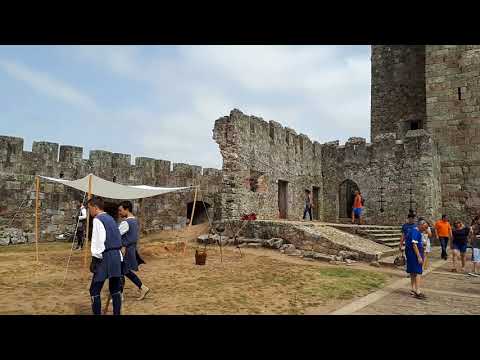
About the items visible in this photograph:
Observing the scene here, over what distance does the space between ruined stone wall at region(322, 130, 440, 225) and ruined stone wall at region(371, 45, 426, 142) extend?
10.6 feet

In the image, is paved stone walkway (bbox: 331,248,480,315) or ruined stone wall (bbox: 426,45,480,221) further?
ruined stone wall (bbox: 426,45,480,221)

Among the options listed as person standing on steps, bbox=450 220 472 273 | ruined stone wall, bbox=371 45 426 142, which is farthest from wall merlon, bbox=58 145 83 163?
ruined stone wall, bbox=371 45 426 142

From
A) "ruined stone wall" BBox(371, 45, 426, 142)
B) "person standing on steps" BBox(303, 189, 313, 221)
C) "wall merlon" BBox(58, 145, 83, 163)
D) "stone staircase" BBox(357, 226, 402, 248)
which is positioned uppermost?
"ruined stone wall" BBox(371, 45, 426, 142)

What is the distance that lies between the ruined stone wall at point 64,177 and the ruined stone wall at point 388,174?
8.48 m

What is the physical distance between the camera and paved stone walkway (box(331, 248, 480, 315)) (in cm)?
511

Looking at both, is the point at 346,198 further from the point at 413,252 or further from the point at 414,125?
the point at 413,252

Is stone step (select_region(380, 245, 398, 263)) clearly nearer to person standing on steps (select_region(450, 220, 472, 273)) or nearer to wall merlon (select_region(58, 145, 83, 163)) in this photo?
person standing on steps (select_region(450, 220, 472, 273))

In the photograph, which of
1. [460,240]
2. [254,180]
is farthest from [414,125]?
[460,240]

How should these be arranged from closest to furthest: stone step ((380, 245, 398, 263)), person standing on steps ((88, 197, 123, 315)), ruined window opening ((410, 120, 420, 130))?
person standing on steps ((88, 197, 123, 315)) → stone step ((380, 245, 398, 263)) → ruined window opening ((410, 120, 420, 130))
